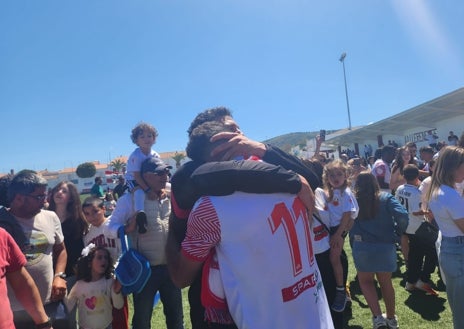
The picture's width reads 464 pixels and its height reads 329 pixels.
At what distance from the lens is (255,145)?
160cm

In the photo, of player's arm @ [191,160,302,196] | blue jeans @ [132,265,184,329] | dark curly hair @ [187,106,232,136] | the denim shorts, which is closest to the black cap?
blue jeans @ [132,265,184,329]

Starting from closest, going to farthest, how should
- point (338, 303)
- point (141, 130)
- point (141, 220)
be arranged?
point (141, 220), point (338, 303), point (141, 130)

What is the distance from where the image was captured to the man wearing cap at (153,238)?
3223 mm

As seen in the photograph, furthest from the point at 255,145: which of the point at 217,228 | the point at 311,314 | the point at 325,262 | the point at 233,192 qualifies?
the point at 325,262

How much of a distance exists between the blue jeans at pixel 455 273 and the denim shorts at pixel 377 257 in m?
1.07

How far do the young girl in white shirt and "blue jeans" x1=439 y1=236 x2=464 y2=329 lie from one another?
9.96ft

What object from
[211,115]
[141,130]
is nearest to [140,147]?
[141,130]

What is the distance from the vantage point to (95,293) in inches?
137

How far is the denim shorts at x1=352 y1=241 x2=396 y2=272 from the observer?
411 cm

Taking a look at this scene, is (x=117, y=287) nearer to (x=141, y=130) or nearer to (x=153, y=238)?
(x=153, y=238)

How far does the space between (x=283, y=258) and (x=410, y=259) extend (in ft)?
16.0

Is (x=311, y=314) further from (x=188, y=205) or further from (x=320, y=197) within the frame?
(x=320, y=197)

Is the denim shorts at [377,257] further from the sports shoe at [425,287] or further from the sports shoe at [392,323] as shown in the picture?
the sports shoe at [425,287]

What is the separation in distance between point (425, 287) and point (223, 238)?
5.02 metres
